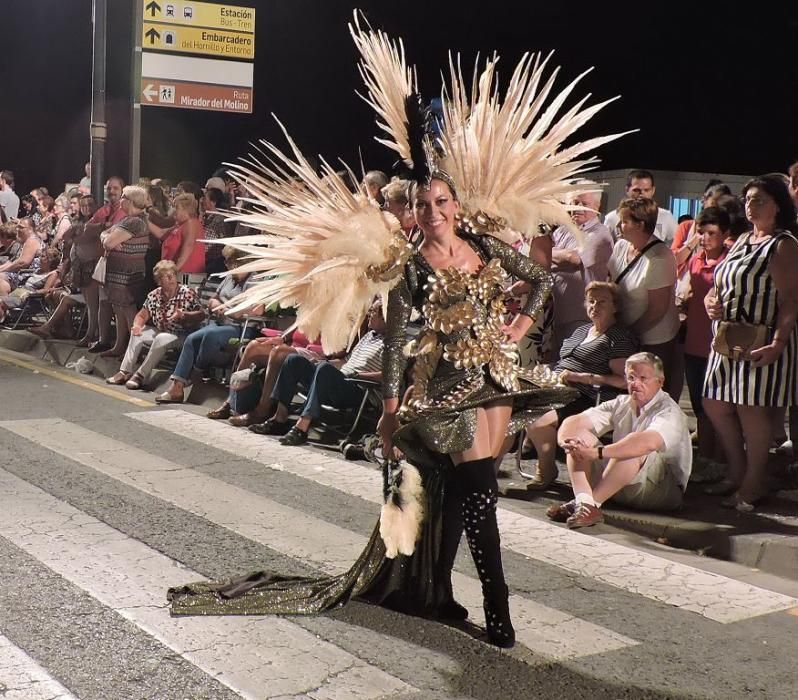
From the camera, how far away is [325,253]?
4734mm

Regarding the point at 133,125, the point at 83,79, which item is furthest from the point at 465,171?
the point at 83,79

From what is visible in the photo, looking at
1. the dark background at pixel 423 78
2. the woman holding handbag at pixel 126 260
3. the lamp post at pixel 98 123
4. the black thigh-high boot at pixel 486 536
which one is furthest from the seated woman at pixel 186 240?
the black thigh-high boot at pixel 486 536

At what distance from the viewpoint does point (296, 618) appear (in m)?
4.88

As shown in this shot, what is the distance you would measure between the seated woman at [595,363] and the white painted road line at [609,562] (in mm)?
680

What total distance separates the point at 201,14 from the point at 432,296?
14354mm

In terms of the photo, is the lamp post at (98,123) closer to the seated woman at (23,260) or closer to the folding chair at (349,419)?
the seated woman at (23,260)

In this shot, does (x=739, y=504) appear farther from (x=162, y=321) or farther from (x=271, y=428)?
(x=162, y=321)

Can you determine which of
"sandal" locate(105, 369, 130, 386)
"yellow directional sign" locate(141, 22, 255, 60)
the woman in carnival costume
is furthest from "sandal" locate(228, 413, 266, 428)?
"yellow directional sign" locate(141, 22, 255, 60)

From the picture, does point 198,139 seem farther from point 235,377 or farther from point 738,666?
point 738,666

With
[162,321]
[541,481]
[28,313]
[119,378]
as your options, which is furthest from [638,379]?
[28,313]

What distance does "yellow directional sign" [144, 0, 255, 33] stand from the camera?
1709cm

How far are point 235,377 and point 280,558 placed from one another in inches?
169

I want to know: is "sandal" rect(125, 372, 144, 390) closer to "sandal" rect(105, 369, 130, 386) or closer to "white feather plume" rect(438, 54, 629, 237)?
"sandal" rect(105, 369, 130, 386)

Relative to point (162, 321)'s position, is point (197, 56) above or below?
above
